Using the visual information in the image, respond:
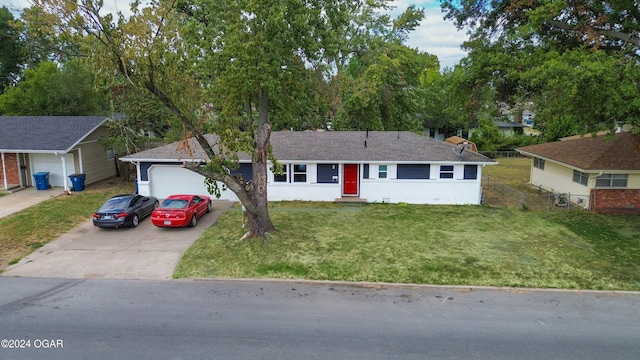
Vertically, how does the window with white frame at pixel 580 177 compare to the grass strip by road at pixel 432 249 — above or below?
above

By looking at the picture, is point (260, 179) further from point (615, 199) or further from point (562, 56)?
point (615, 199)

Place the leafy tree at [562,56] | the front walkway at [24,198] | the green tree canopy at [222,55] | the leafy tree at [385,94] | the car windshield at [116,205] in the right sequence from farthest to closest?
→ the leafy tree at [385,94]
the front walkway at [24,198]
the car windshield at [116,205]
the leafy tree at [562,56]
the green tree canopy at [222,55]

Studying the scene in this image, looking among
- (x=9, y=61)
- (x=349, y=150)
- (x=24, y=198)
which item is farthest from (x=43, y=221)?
(x=9, y=61)

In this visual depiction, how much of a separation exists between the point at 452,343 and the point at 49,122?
91.5 feet

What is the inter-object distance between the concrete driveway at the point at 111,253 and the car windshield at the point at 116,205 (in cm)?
89

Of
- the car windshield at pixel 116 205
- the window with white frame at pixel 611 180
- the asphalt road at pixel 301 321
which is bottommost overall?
the asphalt road at pixel 301 321

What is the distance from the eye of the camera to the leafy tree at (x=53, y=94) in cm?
3234

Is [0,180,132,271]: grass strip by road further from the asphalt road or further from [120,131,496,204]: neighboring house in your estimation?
the asphalt road

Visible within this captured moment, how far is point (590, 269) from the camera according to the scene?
12859 millimetres

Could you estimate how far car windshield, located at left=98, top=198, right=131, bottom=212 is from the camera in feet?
56.1

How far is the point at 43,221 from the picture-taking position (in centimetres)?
1772

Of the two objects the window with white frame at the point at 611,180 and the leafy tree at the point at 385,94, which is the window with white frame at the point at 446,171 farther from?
the leafy tree at the point at 385,94

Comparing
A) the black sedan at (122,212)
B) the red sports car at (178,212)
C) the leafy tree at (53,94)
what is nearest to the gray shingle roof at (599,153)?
the red sports car at (178,212)

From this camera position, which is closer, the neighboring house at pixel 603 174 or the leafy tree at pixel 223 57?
the leafy tree at pixel 223 57
